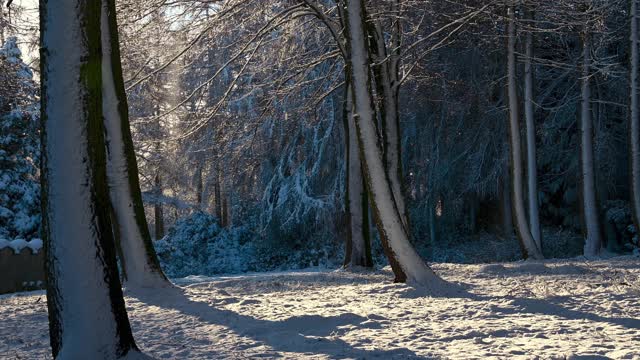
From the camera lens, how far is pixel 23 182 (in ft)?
76.7

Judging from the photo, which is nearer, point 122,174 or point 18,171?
point 122,174

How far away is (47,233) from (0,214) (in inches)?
765

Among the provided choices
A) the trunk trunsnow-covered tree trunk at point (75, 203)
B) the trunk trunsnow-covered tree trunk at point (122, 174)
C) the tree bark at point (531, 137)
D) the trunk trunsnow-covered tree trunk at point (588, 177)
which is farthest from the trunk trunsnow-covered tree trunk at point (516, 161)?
the trunk trunsnow-covered tree trunk at point (75, 203)

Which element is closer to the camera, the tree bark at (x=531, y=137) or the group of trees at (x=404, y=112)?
the group of trees at (x=404, y=112)

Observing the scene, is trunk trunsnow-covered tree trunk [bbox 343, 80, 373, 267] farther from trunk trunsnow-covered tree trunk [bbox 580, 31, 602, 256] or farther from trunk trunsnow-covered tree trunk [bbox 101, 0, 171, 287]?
trunk trunsnow-covered tree trunk [bbox 580, 31, 602, 256]

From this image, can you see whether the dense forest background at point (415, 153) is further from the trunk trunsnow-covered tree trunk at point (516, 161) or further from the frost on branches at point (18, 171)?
the trunk trunsnow-covered tree trunk at point (516, 161)

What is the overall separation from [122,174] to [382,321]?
4.73m

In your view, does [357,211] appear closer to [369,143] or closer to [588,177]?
[369,143]

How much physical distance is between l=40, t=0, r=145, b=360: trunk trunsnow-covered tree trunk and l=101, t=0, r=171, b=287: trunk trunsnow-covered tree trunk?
4545mm

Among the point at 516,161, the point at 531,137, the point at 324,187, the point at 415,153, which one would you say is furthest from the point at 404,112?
the point at 516,161

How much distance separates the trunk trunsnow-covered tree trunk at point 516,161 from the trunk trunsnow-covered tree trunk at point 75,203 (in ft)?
39.1

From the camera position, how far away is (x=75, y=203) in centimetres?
512

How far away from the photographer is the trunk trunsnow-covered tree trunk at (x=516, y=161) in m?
15.5

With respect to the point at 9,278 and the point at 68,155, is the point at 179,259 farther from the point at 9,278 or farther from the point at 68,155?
the point at 68,155
